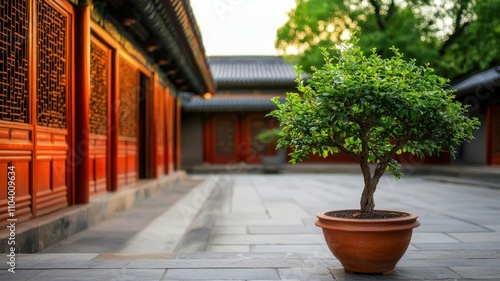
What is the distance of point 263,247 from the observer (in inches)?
209

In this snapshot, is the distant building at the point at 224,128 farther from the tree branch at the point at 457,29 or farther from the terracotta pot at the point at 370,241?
the terracotta pot at the point at 370,241

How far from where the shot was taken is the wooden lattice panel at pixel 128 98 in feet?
29.7

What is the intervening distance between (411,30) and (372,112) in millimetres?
15311

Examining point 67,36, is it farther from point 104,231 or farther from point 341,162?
point 341,162

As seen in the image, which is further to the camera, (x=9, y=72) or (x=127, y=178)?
(x=127, y=178)

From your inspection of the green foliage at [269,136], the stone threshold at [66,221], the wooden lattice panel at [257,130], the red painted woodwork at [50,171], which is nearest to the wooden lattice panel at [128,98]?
the stone threshold at [66,221]

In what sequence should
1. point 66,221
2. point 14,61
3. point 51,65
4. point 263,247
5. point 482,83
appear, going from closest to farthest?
point 14,61 < point 263,247 < point 66,221 < point 51,65 < point 482,83

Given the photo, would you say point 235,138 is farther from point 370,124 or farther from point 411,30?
point 370,124

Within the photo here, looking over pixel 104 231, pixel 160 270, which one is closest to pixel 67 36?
pixel 104 231

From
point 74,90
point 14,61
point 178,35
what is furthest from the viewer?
point 178,35

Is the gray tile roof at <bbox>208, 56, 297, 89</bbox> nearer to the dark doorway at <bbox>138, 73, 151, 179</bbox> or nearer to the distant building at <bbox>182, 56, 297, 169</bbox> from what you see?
the distant building at <bbox>182, 56, 297, 169</bbox>

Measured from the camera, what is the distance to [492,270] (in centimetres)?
368

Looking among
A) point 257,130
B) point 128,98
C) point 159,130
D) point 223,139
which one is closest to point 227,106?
point 223,139

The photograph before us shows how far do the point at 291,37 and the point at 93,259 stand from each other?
708 inches
